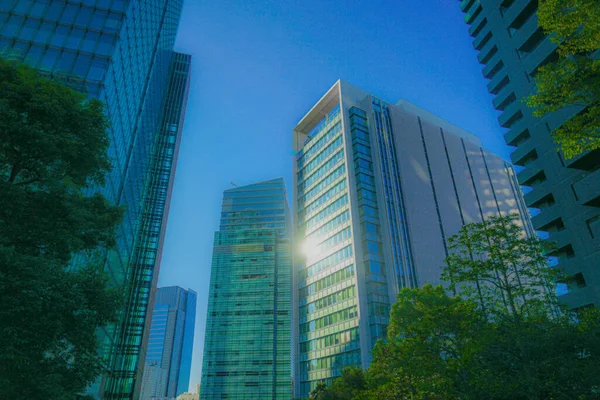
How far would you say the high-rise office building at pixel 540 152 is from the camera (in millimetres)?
26750

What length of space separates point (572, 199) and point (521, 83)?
11.4 meters

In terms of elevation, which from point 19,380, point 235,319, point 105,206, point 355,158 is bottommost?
point 19,380

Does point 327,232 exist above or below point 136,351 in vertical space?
above

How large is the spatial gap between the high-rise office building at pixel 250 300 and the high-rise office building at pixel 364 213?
→ 50.4 metres

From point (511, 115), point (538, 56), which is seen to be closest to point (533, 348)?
point (511, 115)

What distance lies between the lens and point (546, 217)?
1185 inches

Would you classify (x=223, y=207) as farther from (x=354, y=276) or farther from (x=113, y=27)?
(x=113, y=27)

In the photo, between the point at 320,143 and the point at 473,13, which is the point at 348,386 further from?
the point at 320,143

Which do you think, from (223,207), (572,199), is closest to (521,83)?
(572,199)

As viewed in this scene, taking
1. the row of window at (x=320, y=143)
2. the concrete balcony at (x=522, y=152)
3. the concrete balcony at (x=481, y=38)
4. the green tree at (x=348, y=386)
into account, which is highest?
the row of window at (x=320, y=143)

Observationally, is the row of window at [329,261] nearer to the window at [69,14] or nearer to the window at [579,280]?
the window at [579,280]

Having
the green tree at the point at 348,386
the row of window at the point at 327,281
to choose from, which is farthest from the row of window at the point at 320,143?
the green tree at the point at 348,386

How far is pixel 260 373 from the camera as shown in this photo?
348ft

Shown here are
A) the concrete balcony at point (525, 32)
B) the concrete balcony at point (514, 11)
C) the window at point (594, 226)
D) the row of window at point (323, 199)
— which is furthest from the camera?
the row of window at point (323, 199)
